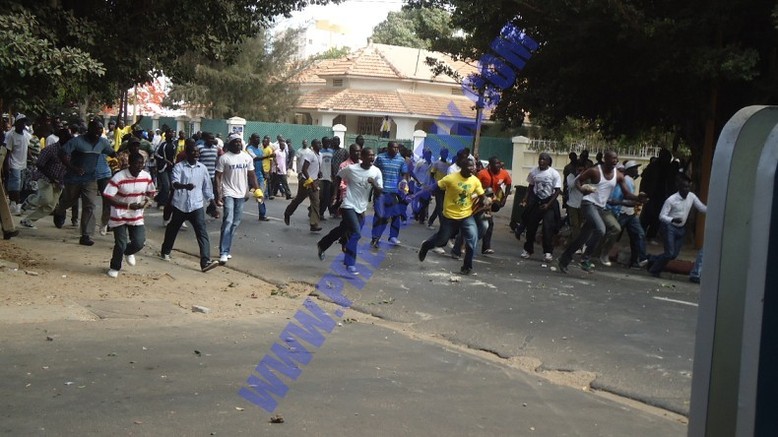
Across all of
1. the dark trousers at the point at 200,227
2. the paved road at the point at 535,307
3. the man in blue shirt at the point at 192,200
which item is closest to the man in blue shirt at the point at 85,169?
the paved road at the point at 535,307

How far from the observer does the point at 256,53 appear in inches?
1746

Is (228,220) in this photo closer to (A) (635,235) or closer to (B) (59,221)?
(B) (59,221)

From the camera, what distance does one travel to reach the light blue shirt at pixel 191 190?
10953 mm

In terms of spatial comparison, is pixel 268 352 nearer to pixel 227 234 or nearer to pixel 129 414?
pixel 129 414

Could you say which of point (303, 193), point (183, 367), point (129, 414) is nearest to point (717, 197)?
point (129, 414)

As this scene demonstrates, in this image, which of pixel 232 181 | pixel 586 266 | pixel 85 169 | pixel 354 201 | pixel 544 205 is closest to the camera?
pixel 354 201

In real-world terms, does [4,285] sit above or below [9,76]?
below

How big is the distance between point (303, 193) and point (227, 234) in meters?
5.03

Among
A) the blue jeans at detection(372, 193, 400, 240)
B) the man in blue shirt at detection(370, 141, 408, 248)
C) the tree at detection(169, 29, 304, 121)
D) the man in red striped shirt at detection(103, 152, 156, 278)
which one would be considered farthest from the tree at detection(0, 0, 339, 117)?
the tree at detection(169, 29, 304, 121)

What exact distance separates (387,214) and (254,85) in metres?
30.8

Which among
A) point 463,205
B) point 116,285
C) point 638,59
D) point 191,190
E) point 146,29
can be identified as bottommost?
point 116,285

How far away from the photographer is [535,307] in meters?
9.91

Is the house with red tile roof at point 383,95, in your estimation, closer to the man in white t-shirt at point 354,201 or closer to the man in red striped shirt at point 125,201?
the man in white t-shirt at point 354,201

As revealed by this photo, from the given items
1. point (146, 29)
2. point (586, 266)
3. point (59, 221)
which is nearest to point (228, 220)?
point (146, 29)
